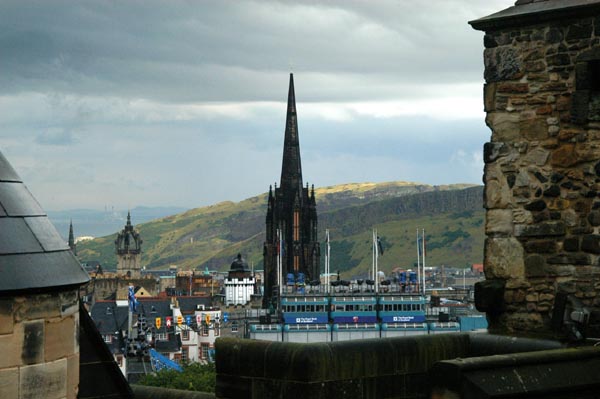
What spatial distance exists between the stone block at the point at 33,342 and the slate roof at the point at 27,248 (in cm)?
15

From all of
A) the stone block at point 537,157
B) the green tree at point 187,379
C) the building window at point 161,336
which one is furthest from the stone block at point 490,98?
the building window at point 161,336

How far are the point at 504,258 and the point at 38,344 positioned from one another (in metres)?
3.72

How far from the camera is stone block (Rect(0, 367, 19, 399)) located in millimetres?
4109

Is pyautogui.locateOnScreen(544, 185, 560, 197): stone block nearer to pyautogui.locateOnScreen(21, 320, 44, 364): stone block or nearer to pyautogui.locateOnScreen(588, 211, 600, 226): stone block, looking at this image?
pyautogui.locateOnScreen(588, 211, 600, 226): stone block

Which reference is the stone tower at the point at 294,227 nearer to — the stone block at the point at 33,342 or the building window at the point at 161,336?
the building window at the point at 161,336

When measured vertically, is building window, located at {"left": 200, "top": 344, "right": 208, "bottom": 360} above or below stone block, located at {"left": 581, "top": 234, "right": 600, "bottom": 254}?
below

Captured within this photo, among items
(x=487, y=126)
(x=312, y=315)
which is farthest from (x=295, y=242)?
(x=487, y=126)

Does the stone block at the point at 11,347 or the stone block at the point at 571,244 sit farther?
the stone block at the point at 571,244

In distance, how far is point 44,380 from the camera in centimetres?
427

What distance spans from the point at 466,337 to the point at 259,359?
1476mm

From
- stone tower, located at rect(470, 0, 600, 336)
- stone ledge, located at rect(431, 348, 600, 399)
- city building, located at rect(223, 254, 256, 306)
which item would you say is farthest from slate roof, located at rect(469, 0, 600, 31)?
city building, located at rect(223, 254, 256, 306)

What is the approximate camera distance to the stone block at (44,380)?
13.8 ft

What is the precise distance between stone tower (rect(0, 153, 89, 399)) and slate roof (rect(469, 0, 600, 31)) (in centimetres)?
379

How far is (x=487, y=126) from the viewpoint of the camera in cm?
725
